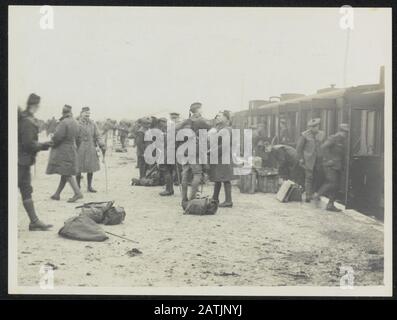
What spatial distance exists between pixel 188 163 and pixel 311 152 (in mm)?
1514

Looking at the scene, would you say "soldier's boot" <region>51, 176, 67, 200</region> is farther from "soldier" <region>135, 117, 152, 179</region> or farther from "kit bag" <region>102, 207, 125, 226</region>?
"soldier" <region>135, 117, 152, 179</region>

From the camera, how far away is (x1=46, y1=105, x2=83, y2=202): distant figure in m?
6.14

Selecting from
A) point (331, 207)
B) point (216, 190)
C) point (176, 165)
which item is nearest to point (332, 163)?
point (331, 207)

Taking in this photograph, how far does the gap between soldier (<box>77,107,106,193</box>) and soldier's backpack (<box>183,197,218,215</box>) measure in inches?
44.3

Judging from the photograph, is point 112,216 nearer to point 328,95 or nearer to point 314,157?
point 314,157

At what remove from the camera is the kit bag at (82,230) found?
230 inches

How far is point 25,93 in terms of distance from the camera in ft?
19.4

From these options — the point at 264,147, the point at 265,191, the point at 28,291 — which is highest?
the point at 264,147

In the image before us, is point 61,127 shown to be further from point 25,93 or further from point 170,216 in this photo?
point 170,216

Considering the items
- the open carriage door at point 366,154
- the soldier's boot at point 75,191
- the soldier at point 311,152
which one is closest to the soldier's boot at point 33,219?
the soldier's boot at point 75,191

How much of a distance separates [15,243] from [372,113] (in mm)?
4258

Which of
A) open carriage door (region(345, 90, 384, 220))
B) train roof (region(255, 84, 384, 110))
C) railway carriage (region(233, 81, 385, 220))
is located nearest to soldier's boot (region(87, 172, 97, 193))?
railway carriage (region(233, 81, 385, 220))

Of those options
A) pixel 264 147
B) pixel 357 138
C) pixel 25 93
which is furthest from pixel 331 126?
pixel 25 93

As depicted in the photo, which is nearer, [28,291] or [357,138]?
[28,291]
